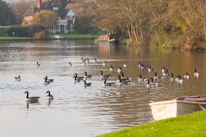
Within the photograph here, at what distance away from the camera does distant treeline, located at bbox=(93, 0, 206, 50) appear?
6924 centimetres

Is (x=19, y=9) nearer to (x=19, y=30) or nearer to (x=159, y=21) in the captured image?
(x=19, y=30)

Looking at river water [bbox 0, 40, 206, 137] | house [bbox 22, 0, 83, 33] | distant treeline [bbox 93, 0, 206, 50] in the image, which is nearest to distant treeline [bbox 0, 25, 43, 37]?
house [bbox 22, 0, 83, 33]

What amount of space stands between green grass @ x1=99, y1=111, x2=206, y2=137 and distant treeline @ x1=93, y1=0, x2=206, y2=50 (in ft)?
171

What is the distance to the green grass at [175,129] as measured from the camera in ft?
45.9

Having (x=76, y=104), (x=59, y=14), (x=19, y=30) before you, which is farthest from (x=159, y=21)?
(x=59, y=14)

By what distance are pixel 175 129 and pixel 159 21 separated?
214 feet

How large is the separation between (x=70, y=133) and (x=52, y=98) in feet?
28.5

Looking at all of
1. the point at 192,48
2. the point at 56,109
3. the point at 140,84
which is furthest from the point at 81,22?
the point at 56,109

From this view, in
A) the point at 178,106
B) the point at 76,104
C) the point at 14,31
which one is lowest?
the point at 76,104

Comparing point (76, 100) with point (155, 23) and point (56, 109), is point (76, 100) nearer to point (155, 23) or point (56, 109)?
point (56, 109)

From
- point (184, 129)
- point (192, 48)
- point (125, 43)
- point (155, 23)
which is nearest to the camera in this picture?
point (184, 129)

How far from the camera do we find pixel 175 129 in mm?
14656

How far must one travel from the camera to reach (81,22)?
152250 mm

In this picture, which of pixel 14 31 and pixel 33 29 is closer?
pixel 33 29
